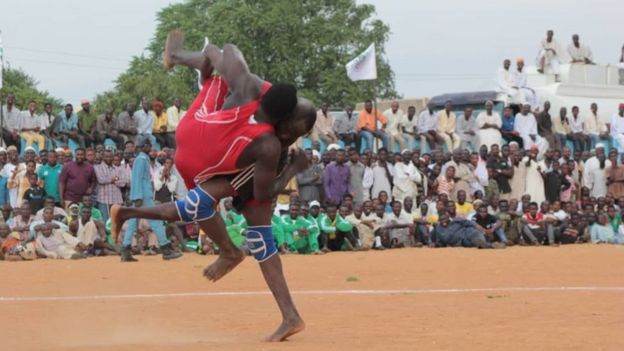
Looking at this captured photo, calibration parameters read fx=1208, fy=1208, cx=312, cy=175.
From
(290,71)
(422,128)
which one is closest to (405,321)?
(422,128)

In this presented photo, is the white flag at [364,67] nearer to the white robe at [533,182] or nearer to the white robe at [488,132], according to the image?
the white robe at [488,132]

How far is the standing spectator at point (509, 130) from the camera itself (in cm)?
2541

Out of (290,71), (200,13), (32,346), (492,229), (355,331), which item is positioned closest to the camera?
(32,346)

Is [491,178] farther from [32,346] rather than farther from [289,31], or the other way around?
[289,31]

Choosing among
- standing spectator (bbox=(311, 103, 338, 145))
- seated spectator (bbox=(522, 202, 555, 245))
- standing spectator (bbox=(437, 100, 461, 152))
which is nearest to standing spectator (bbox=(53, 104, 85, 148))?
standing spectator (bbox=(311, 103, 338, 145))

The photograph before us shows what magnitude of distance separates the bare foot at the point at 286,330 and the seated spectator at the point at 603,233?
15.0 meters

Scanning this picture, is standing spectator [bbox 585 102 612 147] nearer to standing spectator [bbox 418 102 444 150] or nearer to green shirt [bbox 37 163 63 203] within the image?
standing spectator [bbox 418 102 444 150]

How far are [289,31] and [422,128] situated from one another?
3329 centimetres

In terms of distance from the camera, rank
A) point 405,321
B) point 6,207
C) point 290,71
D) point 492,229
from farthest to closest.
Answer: point 290,71, point 492,229, point 6,207, point 405,321

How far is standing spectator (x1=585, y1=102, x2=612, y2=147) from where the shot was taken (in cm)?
2691

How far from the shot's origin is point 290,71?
57.1 meters

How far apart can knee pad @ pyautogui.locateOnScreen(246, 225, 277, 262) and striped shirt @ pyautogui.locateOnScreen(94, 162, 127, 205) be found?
11019 millimetres

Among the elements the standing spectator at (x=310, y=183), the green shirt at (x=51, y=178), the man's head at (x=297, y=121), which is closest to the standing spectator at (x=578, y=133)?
the standing spectator at (x=310, y=183)

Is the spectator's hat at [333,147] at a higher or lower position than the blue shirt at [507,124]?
lower
